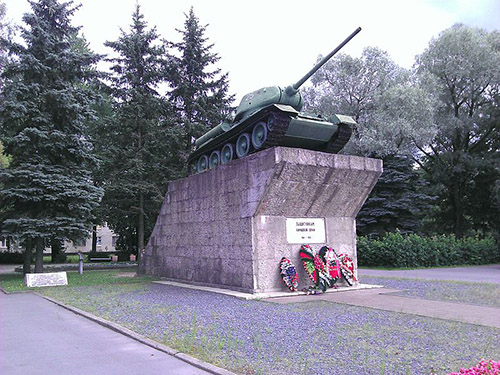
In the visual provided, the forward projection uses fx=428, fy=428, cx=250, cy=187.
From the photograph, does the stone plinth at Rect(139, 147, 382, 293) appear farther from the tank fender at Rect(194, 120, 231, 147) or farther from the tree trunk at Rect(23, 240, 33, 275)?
the tree trunk at Rect(23, 240, 33, 275)

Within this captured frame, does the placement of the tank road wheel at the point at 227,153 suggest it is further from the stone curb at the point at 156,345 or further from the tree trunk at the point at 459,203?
the tree trunk at the point at 459,203

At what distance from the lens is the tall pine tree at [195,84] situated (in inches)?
936

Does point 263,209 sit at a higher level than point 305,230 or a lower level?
higher

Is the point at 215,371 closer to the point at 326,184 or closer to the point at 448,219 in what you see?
the point at 326,184

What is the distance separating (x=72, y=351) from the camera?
5.40 metres

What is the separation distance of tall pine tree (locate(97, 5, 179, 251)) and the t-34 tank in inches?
406

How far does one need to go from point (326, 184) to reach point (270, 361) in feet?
22.5

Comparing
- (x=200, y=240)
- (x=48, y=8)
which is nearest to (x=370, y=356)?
(x=200, y=240)

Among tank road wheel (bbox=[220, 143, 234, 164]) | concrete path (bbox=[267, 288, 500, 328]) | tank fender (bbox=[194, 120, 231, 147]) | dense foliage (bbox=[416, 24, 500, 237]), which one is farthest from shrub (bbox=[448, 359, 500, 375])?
dense foliage (bbox=[416, 24, 500, 237])

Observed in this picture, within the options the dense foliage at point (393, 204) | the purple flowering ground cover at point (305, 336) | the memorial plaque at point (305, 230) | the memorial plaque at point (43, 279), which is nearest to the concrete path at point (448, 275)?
the memorial plaque at point (305, 230)

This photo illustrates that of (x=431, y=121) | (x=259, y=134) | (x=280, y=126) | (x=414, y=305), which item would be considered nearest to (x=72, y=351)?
(x=414, y=305)

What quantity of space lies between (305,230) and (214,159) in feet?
13.4

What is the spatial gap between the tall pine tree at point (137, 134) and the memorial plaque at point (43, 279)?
7933 millimetres

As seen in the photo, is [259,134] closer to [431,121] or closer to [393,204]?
[393,204]
